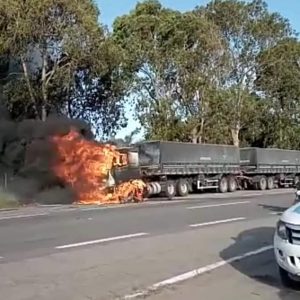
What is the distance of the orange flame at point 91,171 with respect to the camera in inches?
1182

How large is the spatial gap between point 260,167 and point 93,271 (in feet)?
119

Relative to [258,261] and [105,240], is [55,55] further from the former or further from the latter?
[258,261]

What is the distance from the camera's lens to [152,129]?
50.4m

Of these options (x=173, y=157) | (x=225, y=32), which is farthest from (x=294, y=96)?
(x=173, y=157)

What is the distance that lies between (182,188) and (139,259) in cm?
2451

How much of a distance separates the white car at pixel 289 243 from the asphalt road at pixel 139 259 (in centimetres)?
40

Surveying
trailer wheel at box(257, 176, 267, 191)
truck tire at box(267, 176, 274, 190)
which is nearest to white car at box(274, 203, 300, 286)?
trailer wheel at box(257, 176, 267, 191)

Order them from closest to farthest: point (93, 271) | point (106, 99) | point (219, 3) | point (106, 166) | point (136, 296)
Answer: point (136, 296) → point (93, 271) → point (106, 166) → point (106, 99) → point (219, 3)

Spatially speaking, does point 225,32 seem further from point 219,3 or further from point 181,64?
point 181,64

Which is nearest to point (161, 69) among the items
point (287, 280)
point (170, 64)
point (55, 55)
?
point (170, 64)

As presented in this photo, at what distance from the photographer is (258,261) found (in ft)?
34.2

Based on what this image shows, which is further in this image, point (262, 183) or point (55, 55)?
point (262, 183)

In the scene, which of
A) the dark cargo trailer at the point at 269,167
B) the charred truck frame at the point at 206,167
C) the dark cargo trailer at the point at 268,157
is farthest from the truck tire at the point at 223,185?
the dark cargo trailer at the point at 268,157

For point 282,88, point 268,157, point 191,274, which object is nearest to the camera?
point 191,274
